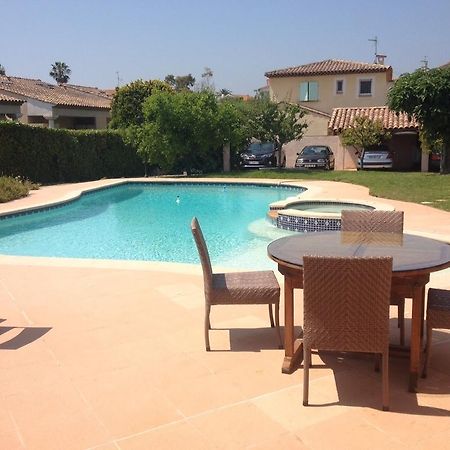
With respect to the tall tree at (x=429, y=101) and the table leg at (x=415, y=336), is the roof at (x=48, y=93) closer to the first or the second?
the tall tree at (x=429, y=101)

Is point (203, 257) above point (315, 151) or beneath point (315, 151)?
beneath

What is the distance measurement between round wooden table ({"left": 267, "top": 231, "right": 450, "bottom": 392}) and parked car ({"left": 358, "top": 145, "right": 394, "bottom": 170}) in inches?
925

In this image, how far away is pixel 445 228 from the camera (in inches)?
402

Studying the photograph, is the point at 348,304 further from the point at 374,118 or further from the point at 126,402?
the point at 374,118

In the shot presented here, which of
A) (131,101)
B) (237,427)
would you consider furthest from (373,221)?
(131,101)

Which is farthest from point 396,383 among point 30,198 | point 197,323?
point 30,198

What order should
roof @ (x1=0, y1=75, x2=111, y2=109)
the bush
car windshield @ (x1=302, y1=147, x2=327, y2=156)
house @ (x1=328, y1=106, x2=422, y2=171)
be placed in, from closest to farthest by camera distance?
the bush → car windshield @ (x1=302, y1=147, x2=327, y2=156) → house @ (x1=328, y1=106, x2=422, y2=171) → roof @ (x1=0, y1=75, x2=111, y2=109)

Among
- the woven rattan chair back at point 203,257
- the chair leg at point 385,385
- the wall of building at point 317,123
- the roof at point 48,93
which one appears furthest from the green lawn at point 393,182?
the roof at point 48,93

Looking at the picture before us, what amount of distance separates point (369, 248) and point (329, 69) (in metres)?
35.1

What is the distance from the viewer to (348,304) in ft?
10.9

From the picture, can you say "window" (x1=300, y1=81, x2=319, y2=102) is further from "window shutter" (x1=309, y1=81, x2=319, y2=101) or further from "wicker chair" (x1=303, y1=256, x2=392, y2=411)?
"wicker chair" (x1=303, y1=256, x2=392, y2=411)

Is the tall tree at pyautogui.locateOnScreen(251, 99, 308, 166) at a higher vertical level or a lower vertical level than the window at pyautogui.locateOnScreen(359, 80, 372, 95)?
lower

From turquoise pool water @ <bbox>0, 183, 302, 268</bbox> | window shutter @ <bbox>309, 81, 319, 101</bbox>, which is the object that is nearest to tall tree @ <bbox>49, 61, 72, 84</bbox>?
window shutter @ <bbox>309, 81, 319, 101</bbox>

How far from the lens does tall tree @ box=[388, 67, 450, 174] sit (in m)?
22.7
